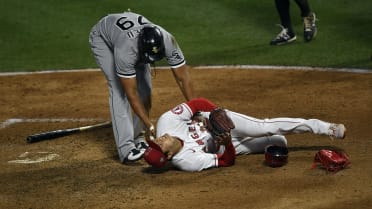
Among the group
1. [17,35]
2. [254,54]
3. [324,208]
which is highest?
[324,208]

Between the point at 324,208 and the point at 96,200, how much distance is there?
198 centimetres

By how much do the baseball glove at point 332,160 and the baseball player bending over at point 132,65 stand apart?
63.3 inches

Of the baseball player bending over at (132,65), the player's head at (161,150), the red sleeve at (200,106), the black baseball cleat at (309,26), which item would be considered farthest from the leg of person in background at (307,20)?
the player's head at (161,150)

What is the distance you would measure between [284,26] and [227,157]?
19.0ft

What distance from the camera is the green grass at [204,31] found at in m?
12.6

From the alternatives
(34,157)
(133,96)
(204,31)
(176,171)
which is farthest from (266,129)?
(204,31)

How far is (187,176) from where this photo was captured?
767 cm

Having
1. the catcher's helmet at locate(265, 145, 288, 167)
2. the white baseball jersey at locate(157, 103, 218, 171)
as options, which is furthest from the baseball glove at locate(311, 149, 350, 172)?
the white baseball jersey at locate(157, 103, 218, 171)

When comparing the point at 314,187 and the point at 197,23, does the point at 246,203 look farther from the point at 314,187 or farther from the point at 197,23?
the point at 197,23

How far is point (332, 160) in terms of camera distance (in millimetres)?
7312

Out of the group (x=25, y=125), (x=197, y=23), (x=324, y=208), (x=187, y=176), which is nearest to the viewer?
(x=324, y=208)

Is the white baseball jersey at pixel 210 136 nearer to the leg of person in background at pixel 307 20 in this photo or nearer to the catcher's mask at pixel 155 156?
the catcher's mask at pixel 155 156

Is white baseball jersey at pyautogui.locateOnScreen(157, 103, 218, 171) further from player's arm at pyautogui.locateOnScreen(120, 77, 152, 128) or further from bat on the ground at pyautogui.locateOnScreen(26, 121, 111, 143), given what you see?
bat on the ground at pyautogui.locateOnScreen(26, 121, 111, 143)

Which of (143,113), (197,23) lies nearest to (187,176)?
(143,113)
